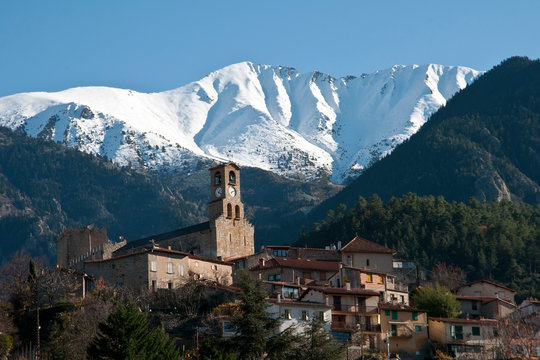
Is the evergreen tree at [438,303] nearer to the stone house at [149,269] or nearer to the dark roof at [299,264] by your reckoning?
the dark roof at [299,264]

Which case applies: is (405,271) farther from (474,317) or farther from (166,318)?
(166,318)

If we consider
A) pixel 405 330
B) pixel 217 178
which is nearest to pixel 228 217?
pixel 217 178

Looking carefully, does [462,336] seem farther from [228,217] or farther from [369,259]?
[228,217]

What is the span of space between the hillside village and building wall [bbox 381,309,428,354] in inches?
3.2

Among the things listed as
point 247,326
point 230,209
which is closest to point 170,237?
point 230,209

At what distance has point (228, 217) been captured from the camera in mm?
104562

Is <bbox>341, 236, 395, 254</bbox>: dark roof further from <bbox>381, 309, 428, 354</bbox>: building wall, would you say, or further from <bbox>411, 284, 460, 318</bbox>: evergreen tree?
<bbox>381, 309, 428, 354</bbox>: building wall

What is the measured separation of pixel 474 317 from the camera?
294 feet

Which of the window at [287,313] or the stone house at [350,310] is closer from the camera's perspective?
the window at [287,313]

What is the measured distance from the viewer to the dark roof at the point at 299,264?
304 feet

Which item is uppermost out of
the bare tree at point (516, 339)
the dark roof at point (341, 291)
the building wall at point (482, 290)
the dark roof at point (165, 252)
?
the dark roof at point (165, 252)

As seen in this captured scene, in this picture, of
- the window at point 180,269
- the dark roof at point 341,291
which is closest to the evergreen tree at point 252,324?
the dark roof at point 341,291

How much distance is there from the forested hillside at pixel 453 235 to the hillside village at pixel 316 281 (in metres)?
14.3

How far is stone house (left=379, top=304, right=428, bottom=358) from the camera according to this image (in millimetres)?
77938
